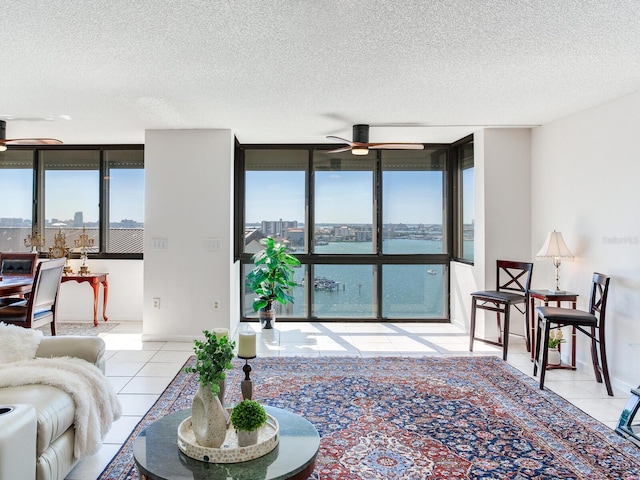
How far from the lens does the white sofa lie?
1.58 metres

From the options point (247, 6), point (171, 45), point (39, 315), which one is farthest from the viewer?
point (39, 315)

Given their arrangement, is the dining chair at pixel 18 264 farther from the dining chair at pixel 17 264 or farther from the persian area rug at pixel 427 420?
the persian area rug at pixel 427 420

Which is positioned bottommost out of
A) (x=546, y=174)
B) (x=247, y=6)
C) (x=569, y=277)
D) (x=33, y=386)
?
(x=33, y=386)

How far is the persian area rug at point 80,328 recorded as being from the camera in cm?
511

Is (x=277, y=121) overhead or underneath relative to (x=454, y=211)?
overhead

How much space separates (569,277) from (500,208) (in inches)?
40.6

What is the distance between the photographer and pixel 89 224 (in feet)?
19.4

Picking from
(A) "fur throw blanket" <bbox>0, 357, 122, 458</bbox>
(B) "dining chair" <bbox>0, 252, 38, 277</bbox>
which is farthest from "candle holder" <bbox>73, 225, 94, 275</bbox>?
(A) "fur throw blanket" <bbox>0, 357, 122, 458</bbox>

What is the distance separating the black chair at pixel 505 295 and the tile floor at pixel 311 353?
200mm

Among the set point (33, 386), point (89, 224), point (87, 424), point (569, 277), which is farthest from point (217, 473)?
point (89, 224)

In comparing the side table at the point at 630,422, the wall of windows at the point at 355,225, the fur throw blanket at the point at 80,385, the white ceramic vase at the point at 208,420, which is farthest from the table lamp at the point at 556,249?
the fur throw blanket at the point at 80,385

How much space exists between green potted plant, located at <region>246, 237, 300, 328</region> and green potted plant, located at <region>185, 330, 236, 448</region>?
3427mm

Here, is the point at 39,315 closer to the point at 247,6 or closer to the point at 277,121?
the point at 277,121

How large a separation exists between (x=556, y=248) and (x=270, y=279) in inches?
124
